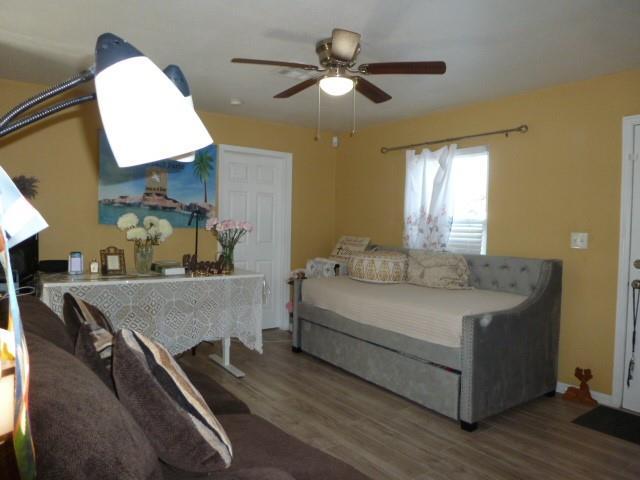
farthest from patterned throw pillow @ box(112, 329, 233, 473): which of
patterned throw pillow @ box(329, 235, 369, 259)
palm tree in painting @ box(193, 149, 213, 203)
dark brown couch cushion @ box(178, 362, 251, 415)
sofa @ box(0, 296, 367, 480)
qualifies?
patterned throw pillow @ box(329, 235, 369, 259)

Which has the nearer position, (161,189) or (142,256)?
(142,256)

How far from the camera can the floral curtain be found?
4.18 meters

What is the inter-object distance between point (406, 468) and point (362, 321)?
133cm

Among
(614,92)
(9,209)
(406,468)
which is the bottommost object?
(406,468)

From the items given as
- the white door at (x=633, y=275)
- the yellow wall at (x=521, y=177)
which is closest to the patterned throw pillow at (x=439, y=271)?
the yellow wall at (x=521, y=177)

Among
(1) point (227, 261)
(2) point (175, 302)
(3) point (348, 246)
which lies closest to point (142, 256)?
(2) point (175, 302)

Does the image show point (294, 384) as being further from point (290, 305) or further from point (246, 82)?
point (246, 82)

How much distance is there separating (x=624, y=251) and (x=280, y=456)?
286cm

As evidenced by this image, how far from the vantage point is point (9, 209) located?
588mm

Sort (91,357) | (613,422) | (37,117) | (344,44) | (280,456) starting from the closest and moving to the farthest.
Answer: (37,117) < (91,357) < (280,456) < (344,44) < (613,422)

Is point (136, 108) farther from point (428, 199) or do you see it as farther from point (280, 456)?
point (428, 199)

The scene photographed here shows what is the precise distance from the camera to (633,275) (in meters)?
3.09

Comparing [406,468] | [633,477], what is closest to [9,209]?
[406,468]

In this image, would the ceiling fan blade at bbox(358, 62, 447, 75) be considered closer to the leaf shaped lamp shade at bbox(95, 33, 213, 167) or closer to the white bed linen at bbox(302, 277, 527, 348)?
the white bed linen at bbox(302, 277, 527, 348)
